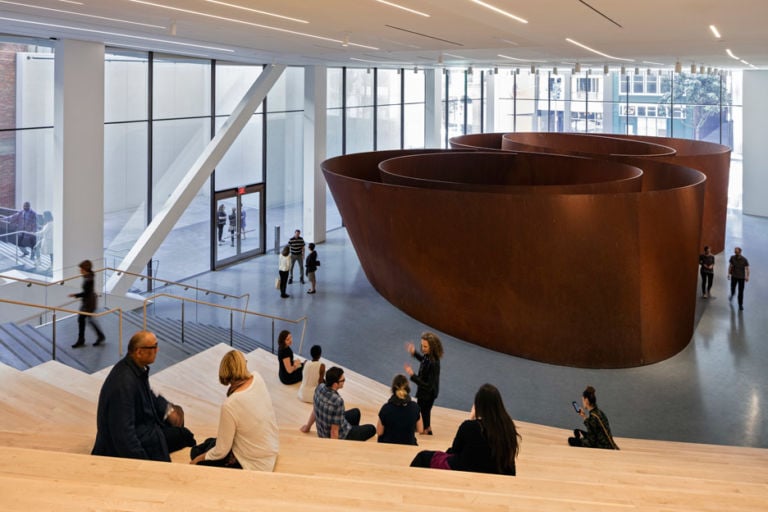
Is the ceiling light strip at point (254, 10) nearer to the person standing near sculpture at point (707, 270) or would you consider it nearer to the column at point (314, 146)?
the person standing near sculpture at point (707, 270)

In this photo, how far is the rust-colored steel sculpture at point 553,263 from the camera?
12.1 m

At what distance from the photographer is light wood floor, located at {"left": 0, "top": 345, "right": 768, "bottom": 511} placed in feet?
13.7

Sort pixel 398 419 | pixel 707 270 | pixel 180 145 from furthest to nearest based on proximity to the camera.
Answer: pixel 180 145 → pixel 707 270 → pixel 398 419

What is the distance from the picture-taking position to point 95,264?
15.6 m

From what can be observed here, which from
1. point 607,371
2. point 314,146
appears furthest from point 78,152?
point 607,371

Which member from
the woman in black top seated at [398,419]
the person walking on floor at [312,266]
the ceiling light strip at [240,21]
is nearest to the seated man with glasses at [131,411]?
the woman in black top seated at [398,419]

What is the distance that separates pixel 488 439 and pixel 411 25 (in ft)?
25.2

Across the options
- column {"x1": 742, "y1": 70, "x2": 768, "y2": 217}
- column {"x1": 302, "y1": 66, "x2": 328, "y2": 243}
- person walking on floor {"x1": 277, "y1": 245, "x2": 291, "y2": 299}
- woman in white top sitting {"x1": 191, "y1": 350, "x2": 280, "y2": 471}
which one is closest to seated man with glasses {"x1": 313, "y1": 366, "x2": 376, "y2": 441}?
woman in white top sitting {"x1": 191, "y1": 350, "x2": 280, "y2": 471}

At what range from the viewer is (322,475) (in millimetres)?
5309

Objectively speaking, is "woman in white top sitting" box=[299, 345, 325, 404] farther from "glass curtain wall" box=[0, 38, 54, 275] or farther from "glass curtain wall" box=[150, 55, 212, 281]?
"glass curtain wall" box=[150, 55, 212, 281]

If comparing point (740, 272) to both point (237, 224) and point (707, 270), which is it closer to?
point (707, 270)

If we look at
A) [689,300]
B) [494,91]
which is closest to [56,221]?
[689,300]

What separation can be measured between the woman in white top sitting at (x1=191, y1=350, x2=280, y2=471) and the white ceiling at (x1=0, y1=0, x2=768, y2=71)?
521 cm

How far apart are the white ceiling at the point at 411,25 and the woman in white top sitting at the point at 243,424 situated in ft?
17.1
